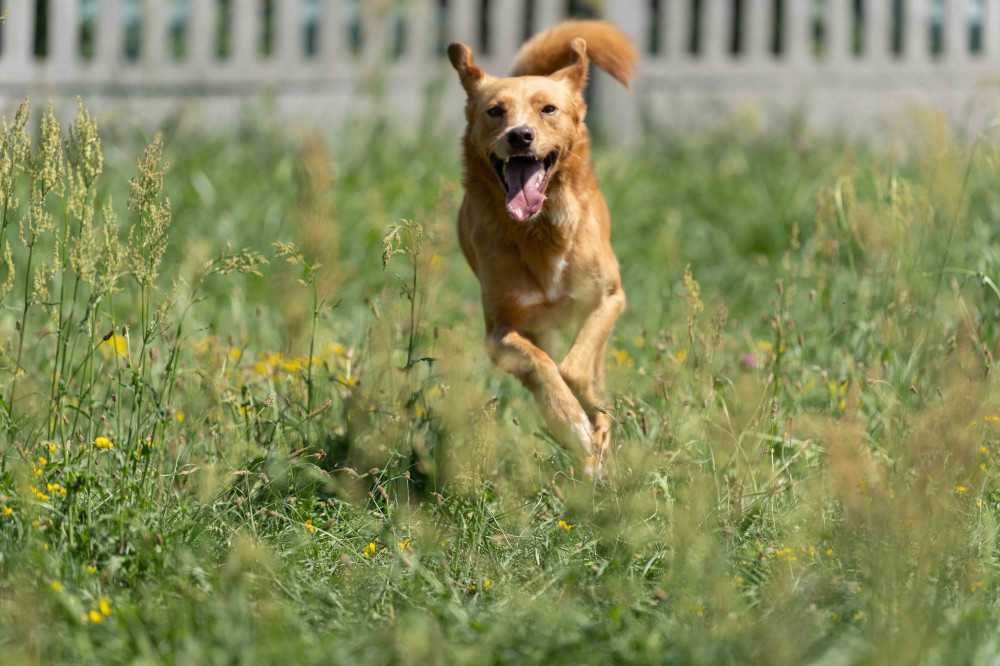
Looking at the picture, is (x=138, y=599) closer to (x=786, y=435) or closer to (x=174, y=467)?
(x=174, y=467)

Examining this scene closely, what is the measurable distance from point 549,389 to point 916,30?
5680mm

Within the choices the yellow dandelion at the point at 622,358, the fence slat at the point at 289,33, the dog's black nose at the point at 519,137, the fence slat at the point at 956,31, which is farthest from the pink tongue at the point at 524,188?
the fence slat at the point at 956,31

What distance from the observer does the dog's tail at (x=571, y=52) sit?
466 centimetres

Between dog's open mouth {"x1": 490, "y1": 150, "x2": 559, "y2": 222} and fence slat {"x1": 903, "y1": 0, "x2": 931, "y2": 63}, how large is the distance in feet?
16.9

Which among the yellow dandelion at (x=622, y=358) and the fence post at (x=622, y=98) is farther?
the fence post at (x=622, y=98)

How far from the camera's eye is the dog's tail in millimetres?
4664

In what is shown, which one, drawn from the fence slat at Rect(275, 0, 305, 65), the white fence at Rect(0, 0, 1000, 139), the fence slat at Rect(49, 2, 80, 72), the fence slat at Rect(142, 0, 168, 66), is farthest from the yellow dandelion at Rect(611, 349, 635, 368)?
the fence slat at Rect(49, 2, 80, 72)

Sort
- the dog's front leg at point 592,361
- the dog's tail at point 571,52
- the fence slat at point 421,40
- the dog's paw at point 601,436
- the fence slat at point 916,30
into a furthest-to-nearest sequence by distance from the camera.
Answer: the fence slat at point 916,30 < the fence slat at point 421,40 < the dog's tail at point 571,52 < the dog's front leg at point 592,361 < the dog's paw at point 601,436

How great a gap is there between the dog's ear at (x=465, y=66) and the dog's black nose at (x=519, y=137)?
21.3 inches

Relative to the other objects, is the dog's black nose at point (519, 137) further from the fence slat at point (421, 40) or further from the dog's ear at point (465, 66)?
the fence slat at point (421, 40)

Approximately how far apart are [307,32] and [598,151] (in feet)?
6.51

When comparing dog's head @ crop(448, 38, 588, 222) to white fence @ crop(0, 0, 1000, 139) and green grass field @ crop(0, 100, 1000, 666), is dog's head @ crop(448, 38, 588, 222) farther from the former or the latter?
white fence @ crop(0, 0, 1000, 139)

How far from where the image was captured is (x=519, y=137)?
4.00 meters

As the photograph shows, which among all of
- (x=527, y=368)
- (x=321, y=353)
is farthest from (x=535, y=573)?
(x=321, y=353)
